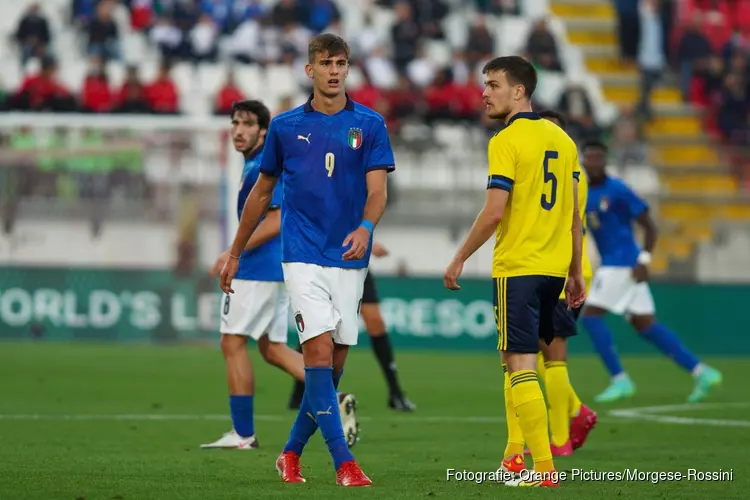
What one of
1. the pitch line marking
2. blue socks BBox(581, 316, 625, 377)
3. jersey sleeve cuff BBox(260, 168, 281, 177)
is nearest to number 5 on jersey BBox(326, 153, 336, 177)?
jersey sleeve cuff BBox(260, 168, 281, 177)

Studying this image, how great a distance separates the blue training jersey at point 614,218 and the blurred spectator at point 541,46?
12.3 meters

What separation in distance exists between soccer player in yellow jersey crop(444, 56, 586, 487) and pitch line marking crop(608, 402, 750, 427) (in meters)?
4.53

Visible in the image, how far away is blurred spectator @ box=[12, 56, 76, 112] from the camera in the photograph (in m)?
22.6

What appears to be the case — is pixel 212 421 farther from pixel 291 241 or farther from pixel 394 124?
pixel 394 124

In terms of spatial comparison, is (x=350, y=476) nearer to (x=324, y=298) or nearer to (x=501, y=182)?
(x=324, y=298)

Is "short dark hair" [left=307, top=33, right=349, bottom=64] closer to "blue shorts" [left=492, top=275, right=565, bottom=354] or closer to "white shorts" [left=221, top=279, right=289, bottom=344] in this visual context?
"blue shorts" [left=492, top=275, right=565, bottom=354]

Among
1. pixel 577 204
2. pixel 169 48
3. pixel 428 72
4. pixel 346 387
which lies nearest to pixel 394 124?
pixel 428 72

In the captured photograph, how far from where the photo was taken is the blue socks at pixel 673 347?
583 inches

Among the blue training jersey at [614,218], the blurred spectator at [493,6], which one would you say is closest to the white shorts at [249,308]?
the blue training jersey at [614,218]

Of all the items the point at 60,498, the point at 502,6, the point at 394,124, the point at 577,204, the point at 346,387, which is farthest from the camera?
the point at 502,6

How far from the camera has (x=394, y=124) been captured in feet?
77.8

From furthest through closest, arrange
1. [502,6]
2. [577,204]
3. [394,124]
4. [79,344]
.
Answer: [502,6] < [394,124] < [79,344] < [577,204]

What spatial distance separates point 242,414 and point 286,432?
123 cm

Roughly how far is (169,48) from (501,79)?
17.9 metres
